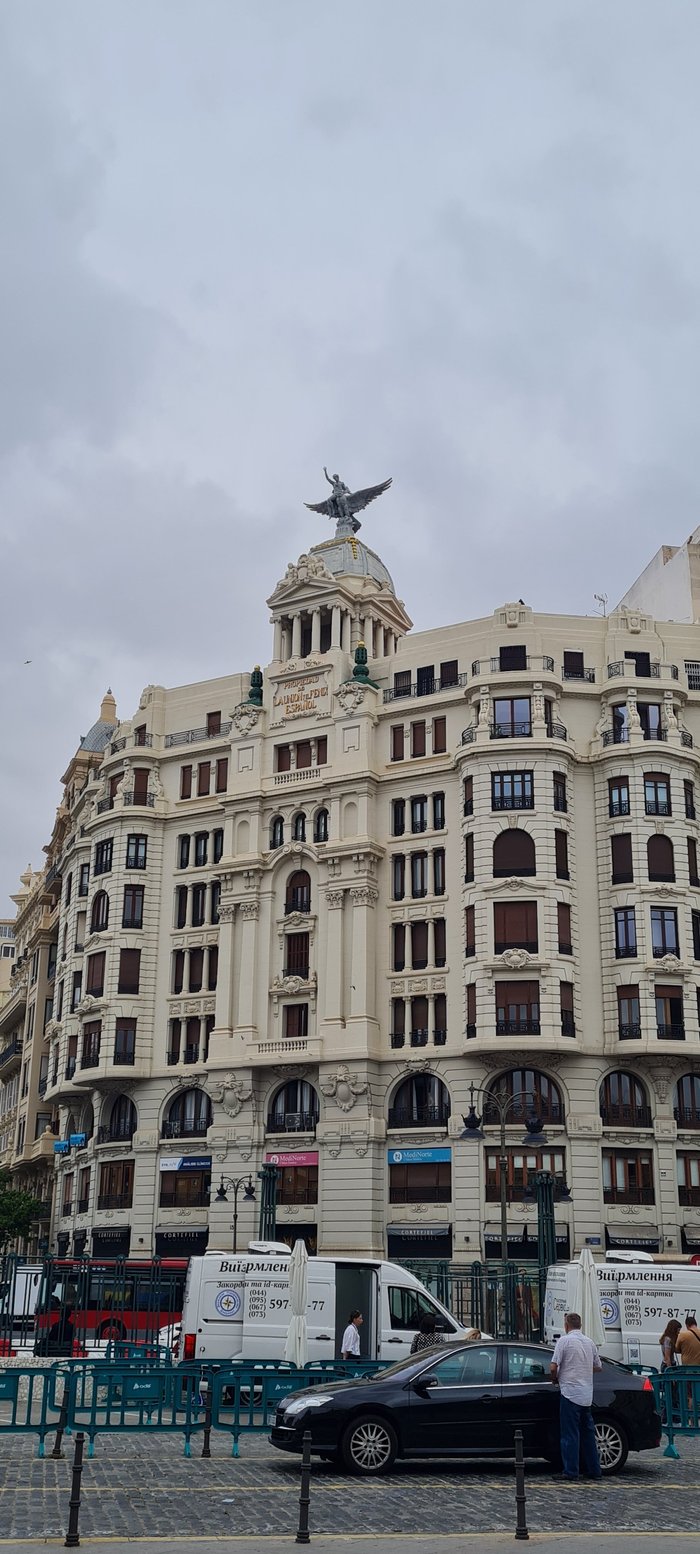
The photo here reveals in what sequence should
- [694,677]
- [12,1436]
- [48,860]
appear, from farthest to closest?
[48,860]
[694,677]
[12,1436]

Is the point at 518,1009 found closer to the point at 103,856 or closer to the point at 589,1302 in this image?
the point at 103,856

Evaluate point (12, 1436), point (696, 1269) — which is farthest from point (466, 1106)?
point (12, 1436)

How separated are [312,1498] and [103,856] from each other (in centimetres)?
5206

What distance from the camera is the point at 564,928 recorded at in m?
54.2

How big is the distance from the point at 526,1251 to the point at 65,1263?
676 inches

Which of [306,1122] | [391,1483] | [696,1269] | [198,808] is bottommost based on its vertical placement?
[391,1483]

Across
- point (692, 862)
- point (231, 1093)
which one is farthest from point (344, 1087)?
point (692, 862)

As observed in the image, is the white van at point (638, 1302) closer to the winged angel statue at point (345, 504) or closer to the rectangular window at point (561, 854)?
the rectangular window at point (561, 854)

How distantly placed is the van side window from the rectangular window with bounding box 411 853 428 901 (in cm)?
3059

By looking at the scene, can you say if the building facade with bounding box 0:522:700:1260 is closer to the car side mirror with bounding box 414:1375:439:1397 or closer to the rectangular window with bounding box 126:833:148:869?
the rectangular window with bounding box 126:833:148:869

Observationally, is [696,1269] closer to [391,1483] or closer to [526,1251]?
[391,1483]

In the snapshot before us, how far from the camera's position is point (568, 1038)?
5247cm

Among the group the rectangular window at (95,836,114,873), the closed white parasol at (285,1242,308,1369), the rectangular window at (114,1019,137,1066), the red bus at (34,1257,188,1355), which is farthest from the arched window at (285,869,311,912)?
the closed white parasol at (285,1242,308,1369)

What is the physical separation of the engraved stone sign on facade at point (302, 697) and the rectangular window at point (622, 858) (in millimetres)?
13621
